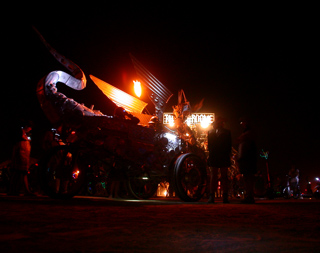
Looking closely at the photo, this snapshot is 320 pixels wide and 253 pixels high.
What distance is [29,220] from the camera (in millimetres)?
1915

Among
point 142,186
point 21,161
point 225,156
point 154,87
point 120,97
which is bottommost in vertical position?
point 142,186

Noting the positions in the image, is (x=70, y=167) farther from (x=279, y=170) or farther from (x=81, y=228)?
(x=279, y=170)

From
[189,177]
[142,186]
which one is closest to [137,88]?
[142,186]

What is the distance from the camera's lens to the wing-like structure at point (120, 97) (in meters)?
8.95

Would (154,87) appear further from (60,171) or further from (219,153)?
(60,171)

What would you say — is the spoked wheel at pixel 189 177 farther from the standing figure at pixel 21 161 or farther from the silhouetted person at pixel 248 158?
the standing figure at pixel 21 161

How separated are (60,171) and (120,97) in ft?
17.5

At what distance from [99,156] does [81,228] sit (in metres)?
3.04

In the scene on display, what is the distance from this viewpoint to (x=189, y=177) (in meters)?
5.01

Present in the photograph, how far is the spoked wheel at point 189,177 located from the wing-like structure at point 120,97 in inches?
165

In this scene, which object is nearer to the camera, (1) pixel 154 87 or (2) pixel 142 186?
(2) pixel 142 186

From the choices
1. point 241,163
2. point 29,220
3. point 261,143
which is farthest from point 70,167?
point 261,143

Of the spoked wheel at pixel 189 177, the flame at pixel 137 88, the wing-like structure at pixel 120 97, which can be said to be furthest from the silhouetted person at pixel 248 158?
the flame at pixel 137 88

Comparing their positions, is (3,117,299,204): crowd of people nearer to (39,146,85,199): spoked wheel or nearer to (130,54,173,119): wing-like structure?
(39,146,85,199): spoked wheel
